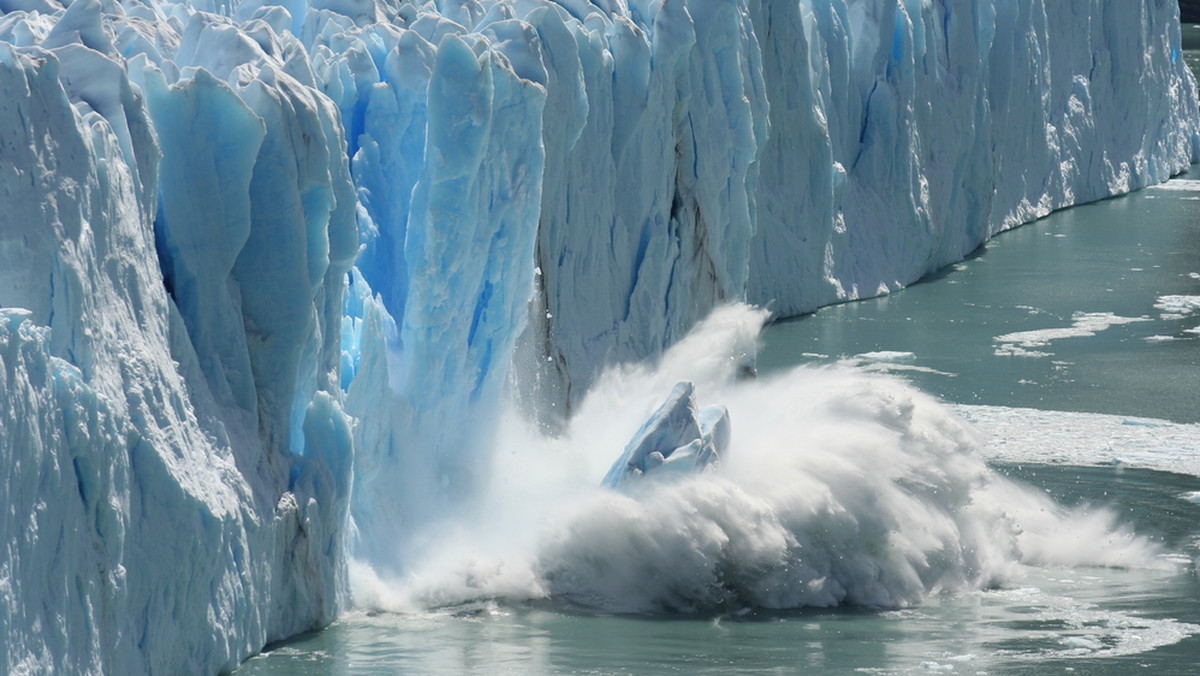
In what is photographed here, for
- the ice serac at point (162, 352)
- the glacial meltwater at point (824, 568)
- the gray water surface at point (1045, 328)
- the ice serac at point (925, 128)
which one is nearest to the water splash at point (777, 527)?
the glacial meltwater at point (824, 568)

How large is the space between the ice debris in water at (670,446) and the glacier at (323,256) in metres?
0.98

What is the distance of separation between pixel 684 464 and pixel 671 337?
460cm

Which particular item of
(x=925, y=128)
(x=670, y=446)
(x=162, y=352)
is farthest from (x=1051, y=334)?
(x=162, y=352)

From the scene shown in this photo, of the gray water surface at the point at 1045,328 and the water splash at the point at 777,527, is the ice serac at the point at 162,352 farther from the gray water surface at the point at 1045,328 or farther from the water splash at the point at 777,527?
the gray water surface at the point at 1045,328

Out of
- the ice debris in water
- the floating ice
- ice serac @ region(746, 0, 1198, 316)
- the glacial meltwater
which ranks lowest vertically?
the glacial meltwater

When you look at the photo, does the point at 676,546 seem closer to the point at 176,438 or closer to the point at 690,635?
the point at 690,635

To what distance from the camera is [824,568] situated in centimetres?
923

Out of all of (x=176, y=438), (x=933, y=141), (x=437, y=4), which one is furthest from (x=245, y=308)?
(x=933, y=141)

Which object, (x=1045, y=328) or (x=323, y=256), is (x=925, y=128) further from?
(x=323, y=256)

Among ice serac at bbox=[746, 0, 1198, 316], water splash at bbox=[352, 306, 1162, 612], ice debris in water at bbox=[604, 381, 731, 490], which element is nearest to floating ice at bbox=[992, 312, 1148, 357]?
ice serac at bbox=[746, 0, 1198, 316]

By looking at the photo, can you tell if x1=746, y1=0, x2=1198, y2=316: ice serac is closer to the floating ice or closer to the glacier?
the glacier

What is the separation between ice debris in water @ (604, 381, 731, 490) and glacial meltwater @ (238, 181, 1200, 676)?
0.20 meters

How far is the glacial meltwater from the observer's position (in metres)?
7.91

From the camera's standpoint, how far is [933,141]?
19.9m
